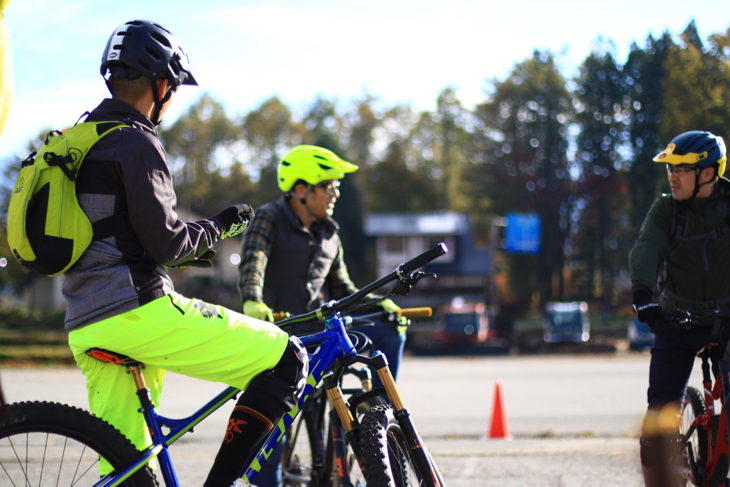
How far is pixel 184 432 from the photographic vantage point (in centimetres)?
274

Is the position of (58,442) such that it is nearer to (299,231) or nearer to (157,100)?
(157,100)

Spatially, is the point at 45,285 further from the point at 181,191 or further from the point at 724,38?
the point at 724,38

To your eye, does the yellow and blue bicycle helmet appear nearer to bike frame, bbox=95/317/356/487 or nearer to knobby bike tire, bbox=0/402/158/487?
bike frame, bbox=95/317/356/487

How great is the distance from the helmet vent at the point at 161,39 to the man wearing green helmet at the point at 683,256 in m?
2.31

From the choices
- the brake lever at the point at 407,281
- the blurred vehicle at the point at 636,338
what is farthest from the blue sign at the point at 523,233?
the brake lever at the point at 407,281

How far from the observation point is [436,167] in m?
62.5

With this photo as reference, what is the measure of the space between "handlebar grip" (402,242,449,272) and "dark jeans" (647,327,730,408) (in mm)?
1468

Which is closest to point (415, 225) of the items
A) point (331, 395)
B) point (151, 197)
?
point (331, 395)

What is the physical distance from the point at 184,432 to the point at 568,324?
2942 centimetres

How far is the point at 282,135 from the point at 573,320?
131 feet

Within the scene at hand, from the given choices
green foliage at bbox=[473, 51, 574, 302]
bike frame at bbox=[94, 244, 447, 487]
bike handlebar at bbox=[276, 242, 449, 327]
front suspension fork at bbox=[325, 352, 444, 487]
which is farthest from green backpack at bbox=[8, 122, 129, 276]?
green foliage at bbox=[473, 51, 574, 302]

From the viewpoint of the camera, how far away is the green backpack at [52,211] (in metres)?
2.37

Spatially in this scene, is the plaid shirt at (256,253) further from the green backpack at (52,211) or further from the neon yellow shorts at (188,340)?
the green backpack at (52,211)

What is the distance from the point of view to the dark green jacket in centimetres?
362
